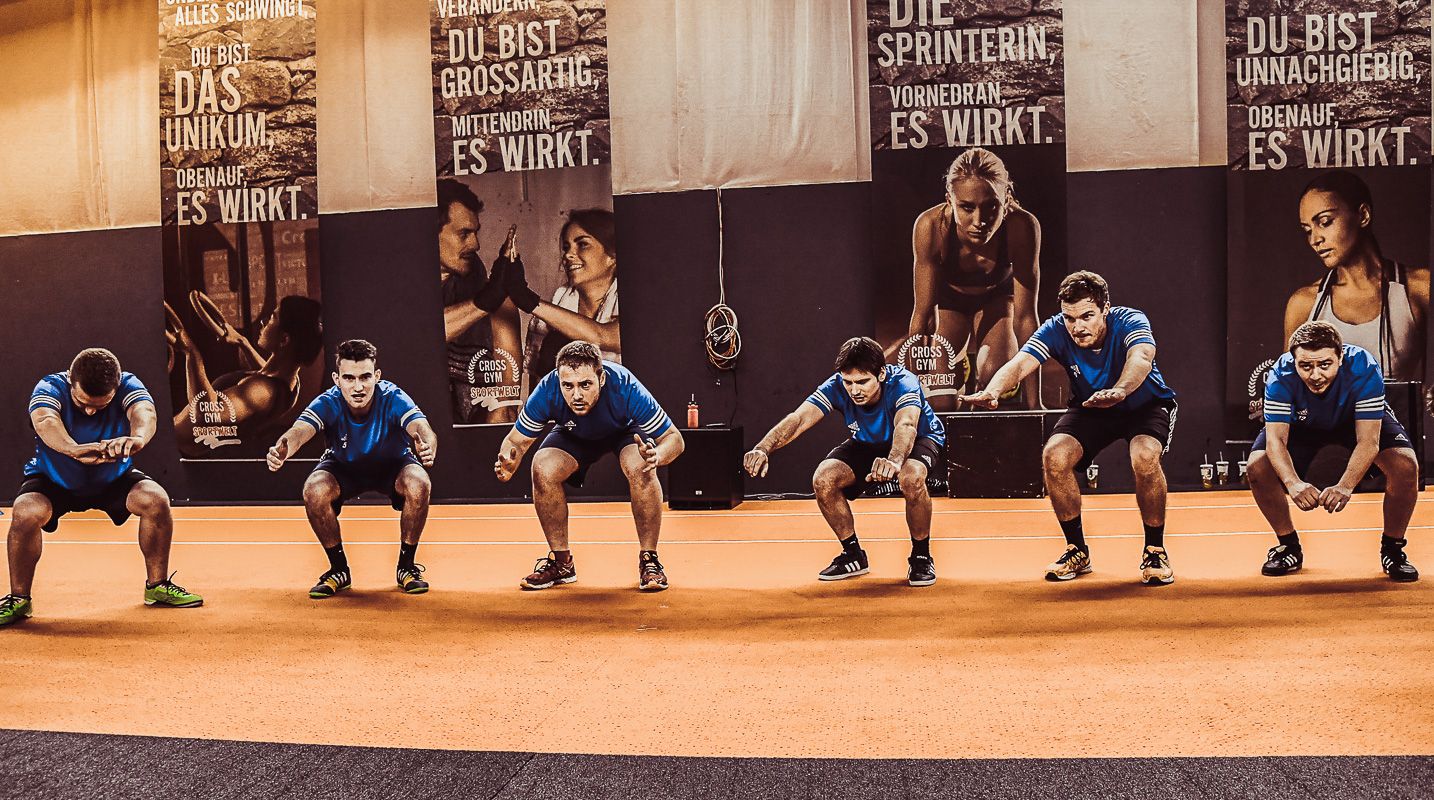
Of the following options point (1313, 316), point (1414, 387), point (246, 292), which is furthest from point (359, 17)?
point (1414, 387)

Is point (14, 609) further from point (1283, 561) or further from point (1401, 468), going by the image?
point (1401, 468)

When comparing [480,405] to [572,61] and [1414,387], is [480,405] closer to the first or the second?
[572,61]

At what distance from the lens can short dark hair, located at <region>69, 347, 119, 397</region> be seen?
384 centimetres

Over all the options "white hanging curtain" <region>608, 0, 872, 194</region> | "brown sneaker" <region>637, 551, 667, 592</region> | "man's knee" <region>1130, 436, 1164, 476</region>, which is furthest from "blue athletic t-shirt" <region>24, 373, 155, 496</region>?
"white hanging curtain" <region>608, 0, 872, 194</region>

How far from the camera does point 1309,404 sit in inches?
156

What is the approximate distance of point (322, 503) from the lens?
422 centimetres

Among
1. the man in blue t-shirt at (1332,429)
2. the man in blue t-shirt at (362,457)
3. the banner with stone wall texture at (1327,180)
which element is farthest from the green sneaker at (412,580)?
the banner with stone wall texture at (1327,180)

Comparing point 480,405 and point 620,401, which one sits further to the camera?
point 480,405

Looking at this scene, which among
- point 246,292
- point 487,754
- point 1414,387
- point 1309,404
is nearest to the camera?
point 487,754

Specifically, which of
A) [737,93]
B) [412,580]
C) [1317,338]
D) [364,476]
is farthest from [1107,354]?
[737,93]

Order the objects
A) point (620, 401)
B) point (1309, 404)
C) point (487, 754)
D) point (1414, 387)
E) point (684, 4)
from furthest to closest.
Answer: point (684, 4) → point (1414, 387) → point (620, 401) → point (1309, 404) → point (487, 754)

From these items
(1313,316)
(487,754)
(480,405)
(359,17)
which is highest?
(359,17)

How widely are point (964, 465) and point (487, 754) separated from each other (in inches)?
220

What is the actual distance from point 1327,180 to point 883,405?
5203mm
